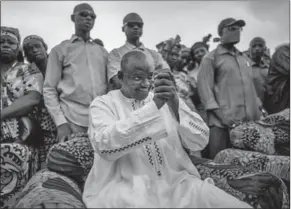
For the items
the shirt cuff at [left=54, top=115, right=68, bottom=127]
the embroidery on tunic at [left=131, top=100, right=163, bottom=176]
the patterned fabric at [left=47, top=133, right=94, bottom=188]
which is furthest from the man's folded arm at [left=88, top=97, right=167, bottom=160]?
the shirt cuff at [left=54, top=115, right=68, bottom=127]

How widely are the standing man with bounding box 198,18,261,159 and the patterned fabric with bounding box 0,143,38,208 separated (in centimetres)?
211

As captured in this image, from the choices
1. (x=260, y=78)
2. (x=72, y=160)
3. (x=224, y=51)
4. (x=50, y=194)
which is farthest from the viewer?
(x=260, y=78)

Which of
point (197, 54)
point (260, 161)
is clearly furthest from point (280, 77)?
point (260, 161)

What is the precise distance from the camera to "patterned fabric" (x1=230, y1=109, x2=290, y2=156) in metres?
3.96

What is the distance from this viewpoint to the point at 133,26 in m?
4.24

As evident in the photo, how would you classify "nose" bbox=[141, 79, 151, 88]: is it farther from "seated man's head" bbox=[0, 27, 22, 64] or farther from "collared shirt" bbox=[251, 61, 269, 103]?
"collared shirt" bbox=[251, 61, 269, 103]

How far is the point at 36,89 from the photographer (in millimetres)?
3816

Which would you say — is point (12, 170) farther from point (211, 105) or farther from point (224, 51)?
point (224, 51)

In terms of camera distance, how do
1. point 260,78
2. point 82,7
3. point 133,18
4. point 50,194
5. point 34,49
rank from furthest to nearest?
1. point 260,78
2. point 34,49
3. point 133,18
4. point 82,7
5. point 50,194

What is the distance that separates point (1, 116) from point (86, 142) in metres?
0.93

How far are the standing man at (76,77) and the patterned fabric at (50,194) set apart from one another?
3.16 ft

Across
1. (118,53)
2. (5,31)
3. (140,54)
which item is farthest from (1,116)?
(140,54)

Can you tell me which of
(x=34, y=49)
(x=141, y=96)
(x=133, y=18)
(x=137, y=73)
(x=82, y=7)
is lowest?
(x=141, y=96)

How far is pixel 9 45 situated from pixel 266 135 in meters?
2.56
